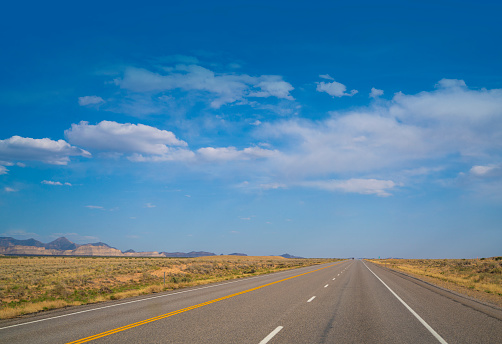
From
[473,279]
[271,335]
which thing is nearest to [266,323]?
[271,335]

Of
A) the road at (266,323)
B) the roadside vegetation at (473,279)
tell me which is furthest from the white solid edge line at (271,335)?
the roadside vegetation at (473,279)

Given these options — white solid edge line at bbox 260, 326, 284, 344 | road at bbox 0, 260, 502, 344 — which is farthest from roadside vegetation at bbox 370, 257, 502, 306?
white solid edge line at bbox 260, 326, 284, 344

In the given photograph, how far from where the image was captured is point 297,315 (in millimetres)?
10117

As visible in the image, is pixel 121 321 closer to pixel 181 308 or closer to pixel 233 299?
pixel 181 308

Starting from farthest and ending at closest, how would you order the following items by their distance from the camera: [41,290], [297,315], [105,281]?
[105,281], [41,290], [297,315]

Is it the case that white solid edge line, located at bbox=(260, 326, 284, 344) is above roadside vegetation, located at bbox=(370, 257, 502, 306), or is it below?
above

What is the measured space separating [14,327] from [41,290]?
1455cm

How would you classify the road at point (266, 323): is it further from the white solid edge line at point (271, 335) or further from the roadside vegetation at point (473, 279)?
the roadside vegetation at point (473, 279)

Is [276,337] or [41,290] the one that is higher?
[276,337]

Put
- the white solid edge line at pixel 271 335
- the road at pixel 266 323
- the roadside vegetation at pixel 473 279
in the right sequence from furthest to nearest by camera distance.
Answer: the roadside vegetation at pixel 473 279
the road at pixel 266 323
the white solid edge line at pixel 271 335

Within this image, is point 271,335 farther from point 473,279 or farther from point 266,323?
point 473,279

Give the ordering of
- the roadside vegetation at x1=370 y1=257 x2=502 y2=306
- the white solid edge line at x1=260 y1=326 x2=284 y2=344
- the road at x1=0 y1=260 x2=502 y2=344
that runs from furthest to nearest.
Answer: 1. the roadside vegetation at x1=370 y1=257 x2=502 y2=306
2. the road at x1=0 y1=260 x2=502 y2=344
3. the white solid edge line at x1=260 y1=326 x2=284 y2=344

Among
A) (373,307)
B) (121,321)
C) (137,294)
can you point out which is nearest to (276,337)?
(121,321)

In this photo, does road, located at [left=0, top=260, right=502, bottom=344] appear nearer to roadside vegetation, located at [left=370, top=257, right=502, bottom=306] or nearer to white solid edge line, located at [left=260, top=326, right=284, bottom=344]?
white solid edge line, located at [left=260, top=326, right=284, bottom=344]
